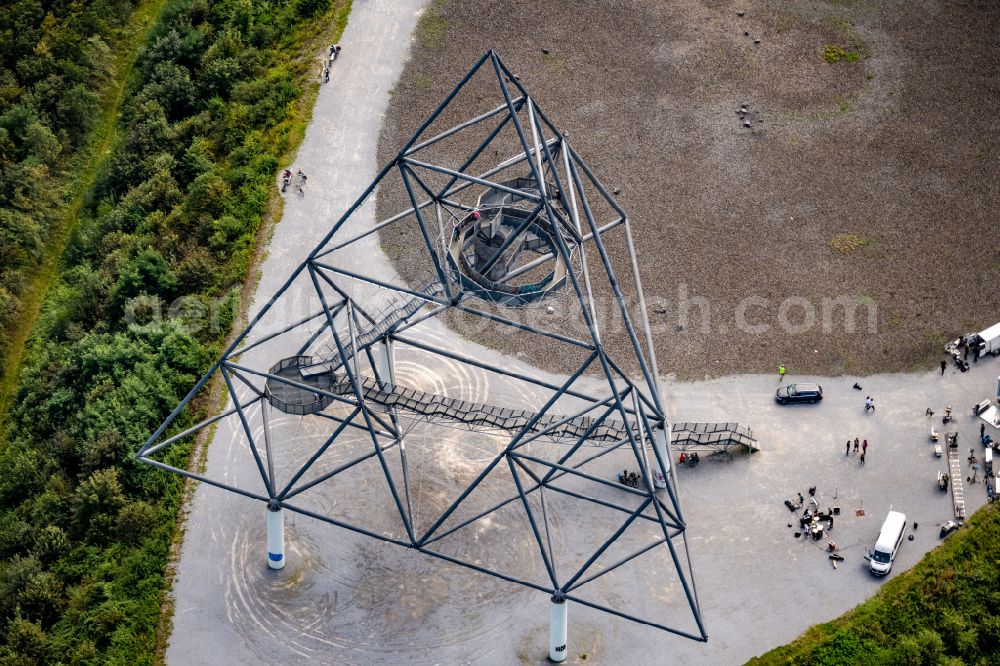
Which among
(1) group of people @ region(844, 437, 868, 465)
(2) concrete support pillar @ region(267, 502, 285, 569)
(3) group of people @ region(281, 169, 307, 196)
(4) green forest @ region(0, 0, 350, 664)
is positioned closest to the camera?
(2) concrete support pillar @ region(267, 502, 285, 569)

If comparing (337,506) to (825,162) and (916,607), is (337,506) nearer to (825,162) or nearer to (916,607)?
(916,607)

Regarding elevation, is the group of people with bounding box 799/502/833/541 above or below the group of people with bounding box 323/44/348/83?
below

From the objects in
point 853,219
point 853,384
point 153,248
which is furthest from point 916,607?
point 153,248

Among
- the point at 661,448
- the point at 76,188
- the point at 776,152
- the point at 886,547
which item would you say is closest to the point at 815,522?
the point at 886,547

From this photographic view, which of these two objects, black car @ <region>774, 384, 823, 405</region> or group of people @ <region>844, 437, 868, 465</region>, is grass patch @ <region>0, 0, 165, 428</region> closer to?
black car @ <region>774, 384, 823, 405</region>

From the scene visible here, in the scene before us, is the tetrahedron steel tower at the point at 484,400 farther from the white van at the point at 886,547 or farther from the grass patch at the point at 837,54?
the grass patch at the point at 837,54

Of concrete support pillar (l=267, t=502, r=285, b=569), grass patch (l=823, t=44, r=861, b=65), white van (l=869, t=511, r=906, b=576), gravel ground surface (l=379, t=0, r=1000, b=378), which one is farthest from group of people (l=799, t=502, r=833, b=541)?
grass patch (l=823, t=44, r=861, b=65)
